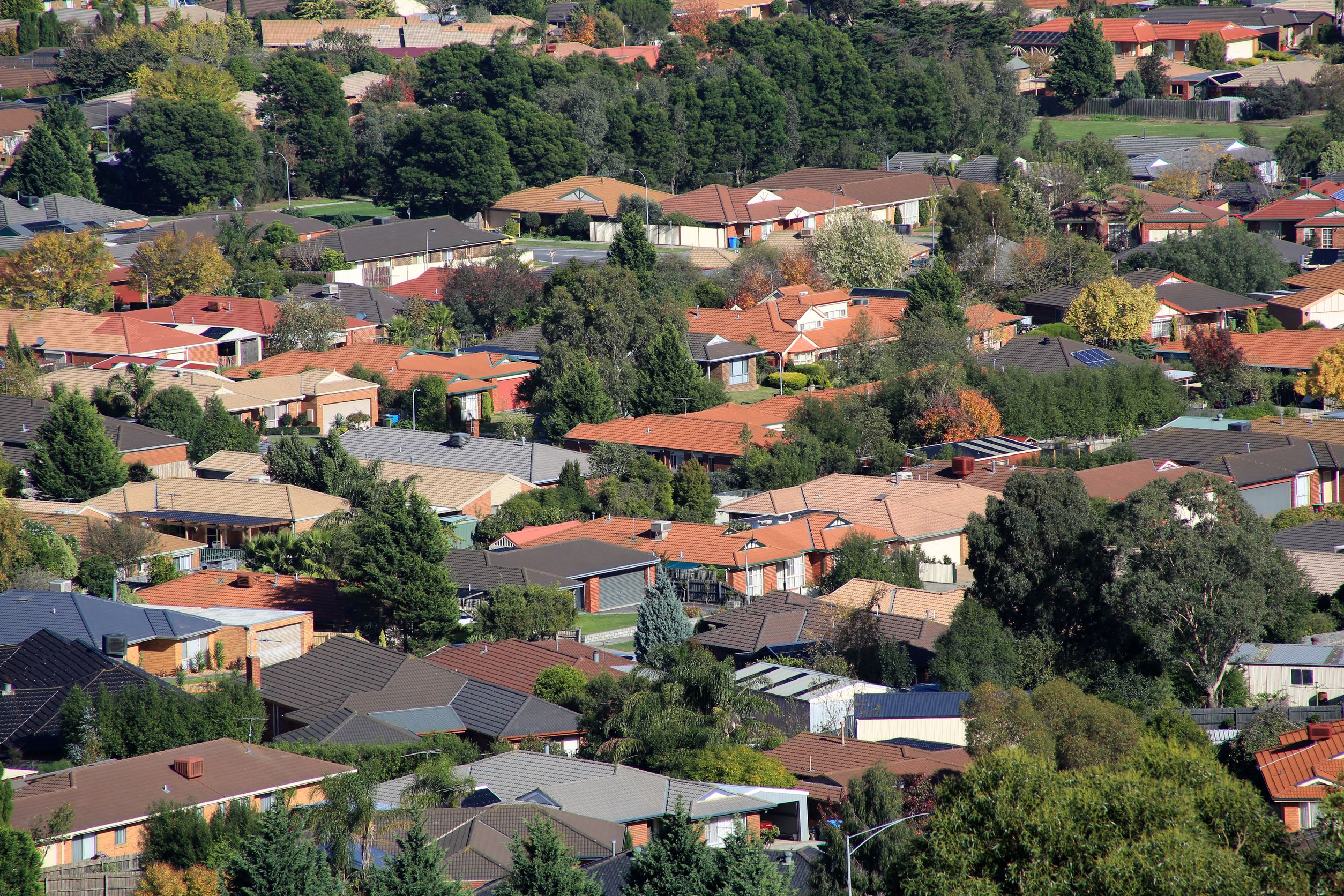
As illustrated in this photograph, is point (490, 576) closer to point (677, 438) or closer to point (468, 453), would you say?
point (468, 453)

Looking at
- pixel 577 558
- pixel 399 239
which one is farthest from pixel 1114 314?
pixel 399 239

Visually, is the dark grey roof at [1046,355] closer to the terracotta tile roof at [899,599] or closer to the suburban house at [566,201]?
the terracotta tile roof at [899,599]

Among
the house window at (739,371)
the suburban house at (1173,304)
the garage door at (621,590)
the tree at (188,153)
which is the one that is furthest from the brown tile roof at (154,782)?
the tree at (188,153)

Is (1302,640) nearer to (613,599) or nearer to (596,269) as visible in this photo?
(613,599)

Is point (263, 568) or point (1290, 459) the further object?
point (1290, 459)

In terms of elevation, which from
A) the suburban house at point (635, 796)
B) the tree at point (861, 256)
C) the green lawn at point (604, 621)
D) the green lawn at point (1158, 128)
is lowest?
the green lawn at point (604, 621)

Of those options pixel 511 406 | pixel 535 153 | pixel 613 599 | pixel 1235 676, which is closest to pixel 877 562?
pixel 613 599

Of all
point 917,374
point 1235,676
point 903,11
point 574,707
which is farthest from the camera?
point 903,11
